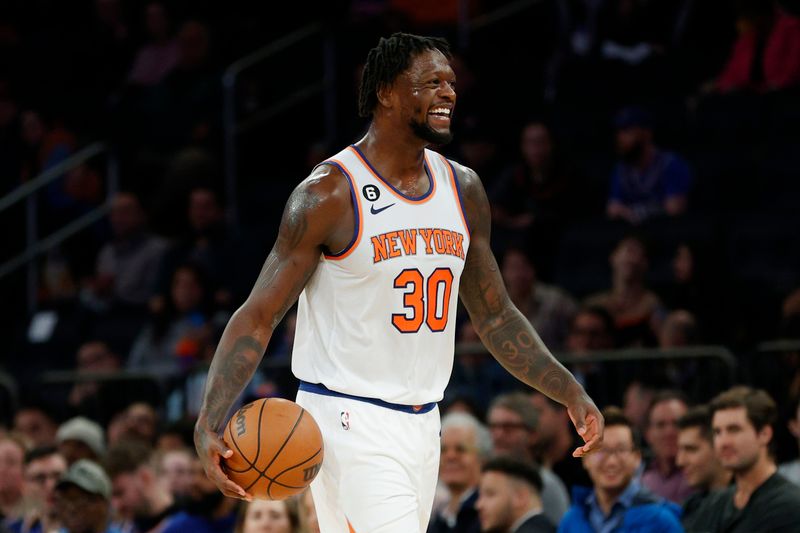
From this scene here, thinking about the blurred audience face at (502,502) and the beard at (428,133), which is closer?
the beard at (428,133)

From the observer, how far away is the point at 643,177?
38.5 feet

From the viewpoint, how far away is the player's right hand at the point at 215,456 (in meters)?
5.15

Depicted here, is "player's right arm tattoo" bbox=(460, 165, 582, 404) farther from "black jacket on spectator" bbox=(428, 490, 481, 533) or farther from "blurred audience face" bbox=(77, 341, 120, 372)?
"blurred audience face" bbox=(77, 341, 120, 372)

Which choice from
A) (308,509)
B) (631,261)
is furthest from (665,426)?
(308,509)

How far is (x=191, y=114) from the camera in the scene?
1518cm

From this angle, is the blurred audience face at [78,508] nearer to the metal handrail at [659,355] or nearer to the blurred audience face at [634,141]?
the metal handrail at [659,355]

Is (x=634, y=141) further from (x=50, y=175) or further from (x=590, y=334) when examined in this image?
(x=50, y=175)

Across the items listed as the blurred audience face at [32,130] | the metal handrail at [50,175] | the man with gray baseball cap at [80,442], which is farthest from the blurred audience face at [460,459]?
the blurred audience face at [32,130]

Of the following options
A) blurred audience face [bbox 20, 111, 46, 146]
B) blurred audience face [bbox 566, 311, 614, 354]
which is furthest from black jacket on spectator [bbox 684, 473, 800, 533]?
blurred audience face [bbox 20, 111, 46, 146]

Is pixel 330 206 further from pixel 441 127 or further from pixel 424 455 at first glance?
pixel 424 455

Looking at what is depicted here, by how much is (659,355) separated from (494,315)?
3.80 meters

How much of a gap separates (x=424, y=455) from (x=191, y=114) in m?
10.1

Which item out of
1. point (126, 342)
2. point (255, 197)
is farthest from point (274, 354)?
point (255, 197)

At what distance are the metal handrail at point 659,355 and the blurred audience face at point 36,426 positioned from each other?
4.01 metres
